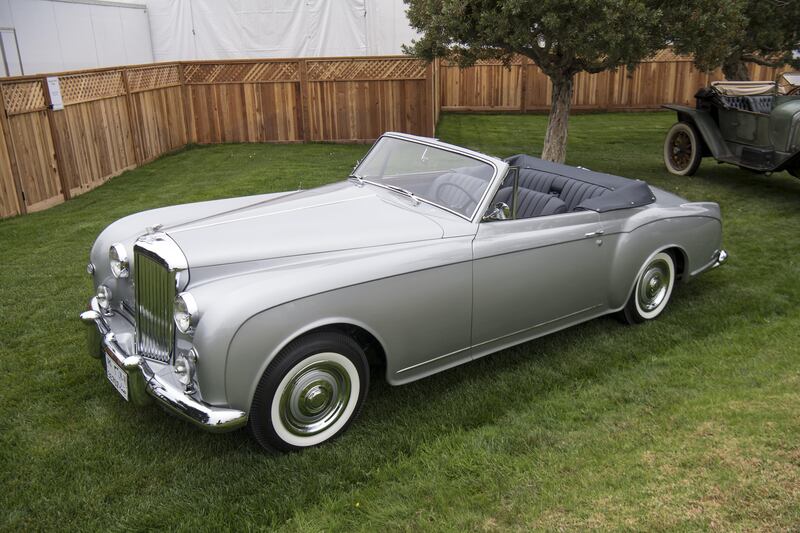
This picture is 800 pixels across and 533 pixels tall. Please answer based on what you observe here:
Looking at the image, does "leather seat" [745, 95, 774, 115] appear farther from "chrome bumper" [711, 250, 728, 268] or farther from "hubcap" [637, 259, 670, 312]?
"hubcap" [637, 259, 670, 312]

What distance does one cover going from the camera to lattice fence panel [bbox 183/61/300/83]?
13188 millimetres

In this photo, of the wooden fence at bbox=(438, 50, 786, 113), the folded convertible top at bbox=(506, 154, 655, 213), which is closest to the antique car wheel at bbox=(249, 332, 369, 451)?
the folded convertible top at bbox=(506, 154, 655, 213)

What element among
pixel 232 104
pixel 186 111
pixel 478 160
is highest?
pixel 478 160

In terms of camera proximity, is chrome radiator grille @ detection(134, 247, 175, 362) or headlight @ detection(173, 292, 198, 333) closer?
headlight @ detection(173, 292, 198, 333)

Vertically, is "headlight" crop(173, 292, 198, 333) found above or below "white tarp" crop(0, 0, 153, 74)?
below

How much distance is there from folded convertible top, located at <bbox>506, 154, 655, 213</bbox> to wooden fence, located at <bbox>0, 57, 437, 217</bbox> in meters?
7.57

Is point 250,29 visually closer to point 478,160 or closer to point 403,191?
point 403,191

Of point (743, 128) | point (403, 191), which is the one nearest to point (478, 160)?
point (403, 191)

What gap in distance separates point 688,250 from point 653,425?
7.01ft

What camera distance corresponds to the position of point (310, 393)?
3.43 meters

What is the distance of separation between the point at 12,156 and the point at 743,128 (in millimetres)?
10021

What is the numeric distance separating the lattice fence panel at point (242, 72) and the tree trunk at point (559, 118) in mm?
5674

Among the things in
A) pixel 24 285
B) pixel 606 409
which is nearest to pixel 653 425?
Answer: pixel 606 409

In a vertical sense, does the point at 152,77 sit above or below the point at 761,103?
above
